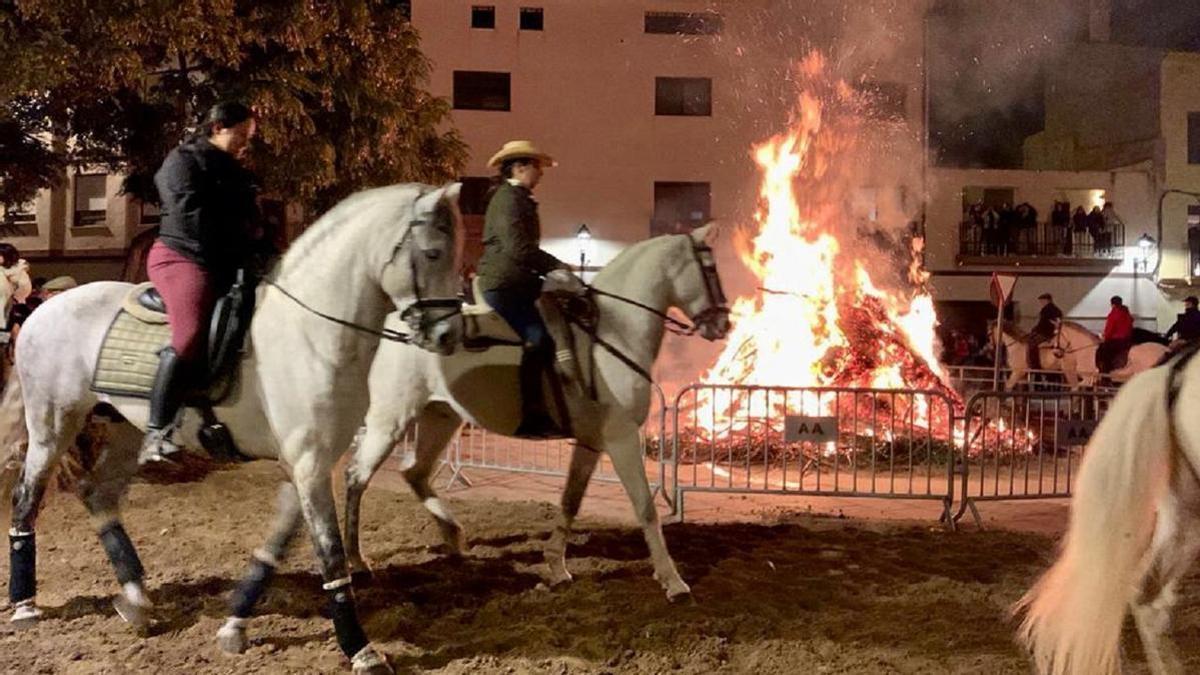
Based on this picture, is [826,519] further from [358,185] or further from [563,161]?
[563,161]

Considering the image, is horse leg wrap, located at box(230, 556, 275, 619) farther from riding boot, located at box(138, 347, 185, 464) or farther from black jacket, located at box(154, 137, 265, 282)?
black jacket, located at box(154, 137, 265, 282)

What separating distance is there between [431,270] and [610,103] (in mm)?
28270

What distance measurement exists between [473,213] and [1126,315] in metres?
18.4

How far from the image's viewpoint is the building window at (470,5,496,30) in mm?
32250

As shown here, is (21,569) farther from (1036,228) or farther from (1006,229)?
(1036,228)

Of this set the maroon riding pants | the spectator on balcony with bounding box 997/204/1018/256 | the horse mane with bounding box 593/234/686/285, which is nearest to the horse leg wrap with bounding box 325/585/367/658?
the maroon riding pants

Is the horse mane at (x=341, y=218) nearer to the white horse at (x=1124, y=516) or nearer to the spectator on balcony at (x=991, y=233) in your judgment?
the white horse at (x=1124, y=516)

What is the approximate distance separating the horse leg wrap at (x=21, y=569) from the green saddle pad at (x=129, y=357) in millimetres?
1149

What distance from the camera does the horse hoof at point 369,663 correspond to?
4941 mm

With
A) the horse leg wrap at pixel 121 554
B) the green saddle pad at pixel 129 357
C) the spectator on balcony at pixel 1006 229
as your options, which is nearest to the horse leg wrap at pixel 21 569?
the horse leg wrap at pixel 121 554

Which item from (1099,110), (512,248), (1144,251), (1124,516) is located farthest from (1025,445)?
(1099,110)

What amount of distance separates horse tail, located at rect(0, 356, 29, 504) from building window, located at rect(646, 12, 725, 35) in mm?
28853

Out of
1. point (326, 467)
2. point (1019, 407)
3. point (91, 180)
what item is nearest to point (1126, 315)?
point (1019, 407)

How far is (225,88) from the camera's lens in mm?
12531
